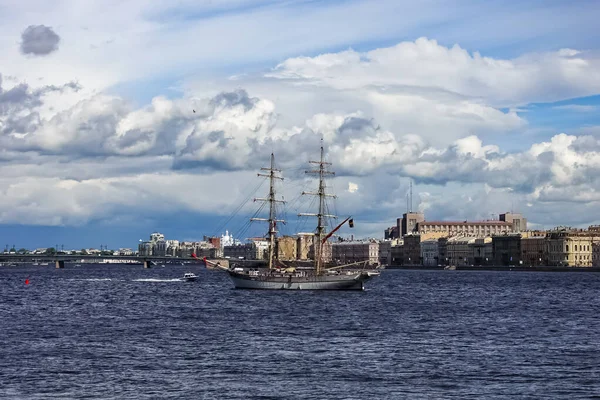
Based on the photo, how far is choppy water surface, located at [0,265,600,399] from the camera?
33188mm

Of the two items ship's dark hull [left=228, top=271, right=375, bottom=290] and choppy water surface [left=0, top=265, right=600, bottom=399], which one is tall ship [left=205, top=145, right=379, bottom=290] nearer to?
ship's dark hull [left=228, top=271, right=375, bottom=290]

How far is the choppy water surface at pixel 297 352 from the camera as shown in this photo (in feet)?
109

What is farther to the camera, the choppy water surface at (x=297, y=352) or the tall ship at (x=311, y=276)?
the tall ship at (x=311, y=276)

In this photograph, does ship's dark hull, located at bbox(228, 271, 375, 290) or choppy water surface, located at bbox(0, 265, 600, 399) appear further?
ship's dark hull, located at bbox(228, 271, 375, 290)

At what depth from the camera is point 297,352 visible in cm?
4262

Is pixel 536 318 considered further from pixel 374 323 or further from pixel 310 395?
pixel 310 395

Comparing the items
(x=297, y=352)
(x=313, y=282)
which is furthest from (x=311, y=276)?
(x=297, y=352)

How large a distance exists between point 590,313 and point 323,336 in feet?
88.4

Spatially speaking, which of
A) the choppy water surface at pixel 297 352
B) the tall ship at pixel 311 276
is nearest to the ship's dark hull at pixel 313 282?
the tall ship at pixel 311 276

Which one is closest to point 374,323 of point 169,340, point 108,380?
point 169,340

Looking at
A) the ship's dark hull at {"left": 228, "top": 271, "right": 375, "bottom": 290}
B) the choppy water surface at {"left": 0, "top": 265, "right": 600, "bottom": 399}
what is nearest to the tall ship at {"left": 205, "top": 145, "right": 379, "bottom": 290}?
the ship's dark hull at {"left": 228, "top": 271, "right": 375, "bottom": 290}

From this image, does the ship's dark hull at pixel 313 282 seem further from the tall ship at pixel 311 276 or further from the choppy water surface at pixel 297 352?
the choppy water surface at pixel 297 352

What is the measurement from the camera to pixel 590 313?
7019cm

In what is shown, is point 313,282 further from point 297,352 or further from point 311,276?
point 297,352
